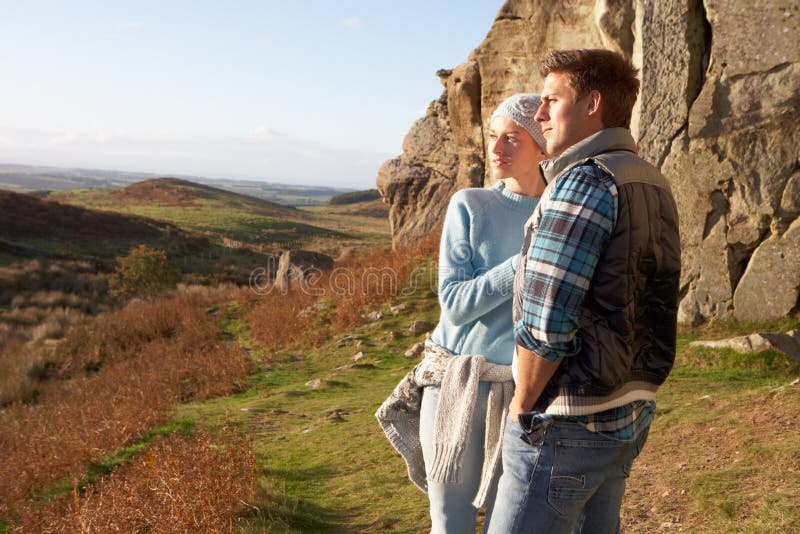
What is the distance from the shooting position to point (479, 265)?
2586 mm

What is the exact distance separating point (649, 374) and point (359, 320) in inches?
414

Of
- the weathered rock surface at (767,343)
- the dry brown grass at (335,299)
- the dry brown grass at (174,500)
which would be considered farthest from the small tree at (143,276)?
the weathered rock surface at (767,343)

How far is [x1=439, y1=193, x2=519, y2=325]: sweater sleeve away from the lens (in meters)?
2.41

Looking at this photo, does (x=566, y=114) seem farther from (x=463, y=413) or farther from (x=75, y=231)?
(x=75, y=231)

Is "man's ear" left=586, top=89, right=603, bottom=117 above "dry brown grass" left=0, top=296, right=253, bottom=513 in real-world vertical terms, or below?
above

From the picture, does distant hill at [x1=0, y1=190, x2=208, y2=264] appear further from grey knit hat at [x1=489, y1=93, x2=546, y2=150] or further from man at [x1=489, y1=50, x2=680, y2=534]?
man at [x1=489, y1=50, x2=680, y2=534]

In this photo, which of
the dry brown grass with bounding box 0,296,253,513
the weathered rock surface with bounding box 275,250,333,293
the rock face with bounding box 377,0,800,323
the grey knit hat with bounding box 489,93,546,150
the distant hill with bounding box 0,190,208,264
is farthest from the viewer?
the distant hill with bounding box 0,190,208,264

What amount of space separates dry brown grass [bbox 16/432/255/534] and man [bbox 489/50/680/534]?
278 centimetres

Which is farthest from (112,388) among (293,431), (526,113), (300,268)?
(526,113)

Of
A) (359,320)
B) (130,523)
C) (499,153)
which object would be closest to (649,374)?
(499,153)

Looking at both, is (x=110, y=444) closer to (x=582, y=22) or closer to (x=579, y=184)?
(x=579, y=184)

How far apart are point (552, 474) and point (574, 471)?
65 millimetres

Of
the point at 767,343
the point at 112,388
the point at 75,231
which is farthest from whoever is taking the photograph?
the point at 75,231

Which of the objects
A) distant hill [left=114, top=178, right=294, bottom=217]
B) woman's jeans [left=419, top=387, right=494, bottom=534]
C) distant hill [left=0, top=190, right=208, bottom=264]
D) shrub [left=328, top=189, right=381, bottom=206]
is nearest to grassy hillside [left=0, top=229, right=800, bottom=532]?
woman's jeans [left=419, top=387, right=494, bottom=534]
